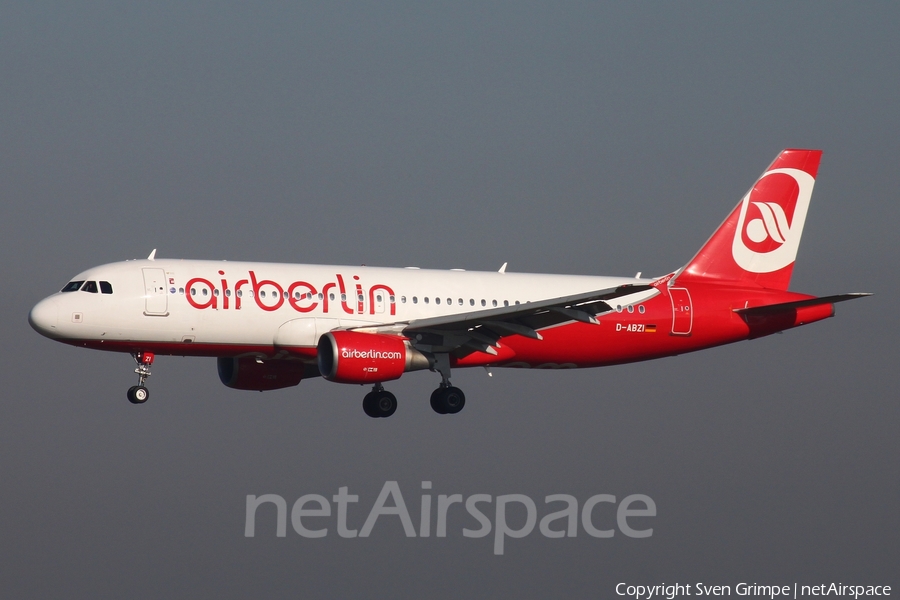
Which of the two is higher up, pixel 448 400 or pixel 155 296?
pixel 155 296

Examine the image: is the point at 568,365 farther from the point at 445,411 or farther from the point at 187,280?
the point at 187,280

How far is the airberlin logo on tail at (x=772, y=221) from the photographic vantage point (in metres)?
49.5

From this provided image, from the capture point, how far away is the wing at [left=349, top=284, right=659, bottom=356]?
40906 millimetres

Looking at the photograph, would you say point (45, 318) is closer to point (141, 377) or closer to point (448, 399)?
point (141, 377)

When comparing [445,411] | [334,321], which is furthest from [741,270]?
[334,321]

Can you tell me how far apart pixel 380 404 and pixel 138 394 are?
781 centimetres

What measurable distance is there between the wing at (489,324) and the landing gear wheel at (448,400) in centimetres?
136

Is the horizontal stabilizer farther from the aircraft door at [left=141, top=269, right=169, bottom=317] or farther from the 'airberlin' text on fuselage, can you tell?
the aircraft door at [left=141, top=269, right=169, bottom=317]

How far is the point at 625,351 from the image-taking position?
155 ft

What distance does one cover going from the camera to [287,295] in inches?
1651

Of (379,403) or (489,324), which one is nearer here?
(489,324)

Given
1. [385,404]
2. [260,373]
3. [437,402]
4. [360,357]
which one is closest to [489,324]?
[437,402]

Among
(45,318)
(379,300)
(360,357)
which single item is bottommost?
(360,357)

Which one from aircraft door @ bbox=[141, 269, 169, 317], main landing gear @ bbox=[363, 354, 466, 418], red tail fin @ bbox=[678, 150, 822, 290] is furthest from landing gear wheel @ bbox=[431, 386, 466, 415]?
aircraft door @ bbox=[141, 269, 169, 317]
